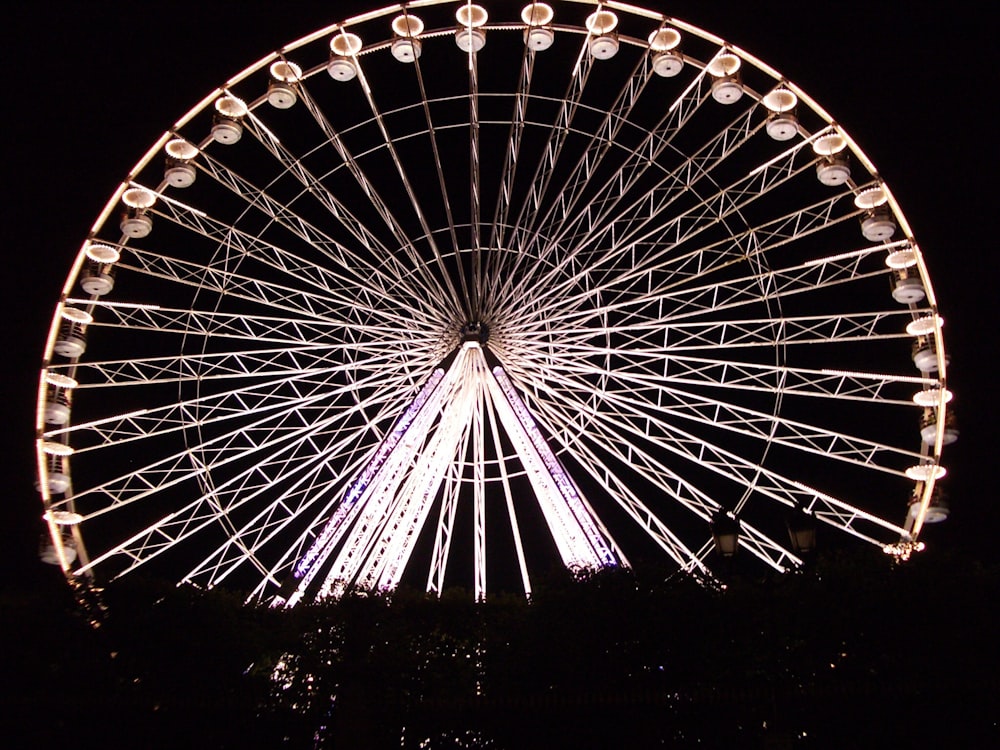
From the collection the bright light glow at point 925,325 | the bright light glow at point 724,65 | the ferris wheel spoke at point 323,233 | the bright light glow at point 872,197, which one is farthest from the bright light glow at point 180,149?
the bright light glow at point 925,325

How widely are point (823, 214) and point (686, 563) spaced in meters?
7.22

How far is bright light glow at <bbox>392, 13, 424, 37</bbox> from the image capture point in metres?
17.0

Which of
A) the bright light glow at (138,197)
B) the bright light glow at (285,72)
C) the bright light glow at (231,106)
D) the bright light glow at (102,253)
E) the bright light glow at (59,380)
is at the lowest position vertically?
the bright light glow at (59,380)

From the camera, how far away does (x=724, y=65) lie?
1722 cm

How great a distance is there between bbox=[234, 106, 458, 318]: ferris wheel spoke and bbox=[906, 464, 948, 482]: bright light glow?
957 cm

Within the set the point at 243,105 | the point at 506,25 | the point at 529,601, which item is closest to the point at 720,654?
the point at 529,601

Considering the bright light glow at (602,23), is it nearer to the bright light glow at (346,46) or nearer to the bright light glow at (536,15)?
the bright light glow at (536,15)

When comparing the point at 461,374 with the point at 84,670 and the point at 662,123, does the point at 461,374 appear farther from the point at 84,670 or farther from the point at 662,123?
the point at 84,670

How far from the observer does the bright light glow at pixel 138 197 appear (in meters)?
17.5

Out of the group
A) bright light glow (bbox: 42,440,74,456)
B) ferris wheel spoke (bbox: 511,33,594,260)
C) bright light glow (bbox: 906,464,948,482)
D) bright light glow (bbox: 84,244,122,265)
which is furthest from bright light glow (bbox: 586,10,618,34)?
bright light glow (bbox: 42,440,74,456)

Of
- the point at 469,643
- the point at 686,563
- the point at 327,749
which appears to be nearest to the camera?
the point at 327,749

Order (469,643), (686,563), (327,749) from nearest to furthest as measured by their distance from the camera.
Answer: (327,749) < (469,643) < (686,563)

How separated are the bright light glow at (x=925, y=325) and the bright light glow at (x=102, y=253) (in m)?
Answer: 15.6

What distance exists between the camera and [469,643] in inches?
504
